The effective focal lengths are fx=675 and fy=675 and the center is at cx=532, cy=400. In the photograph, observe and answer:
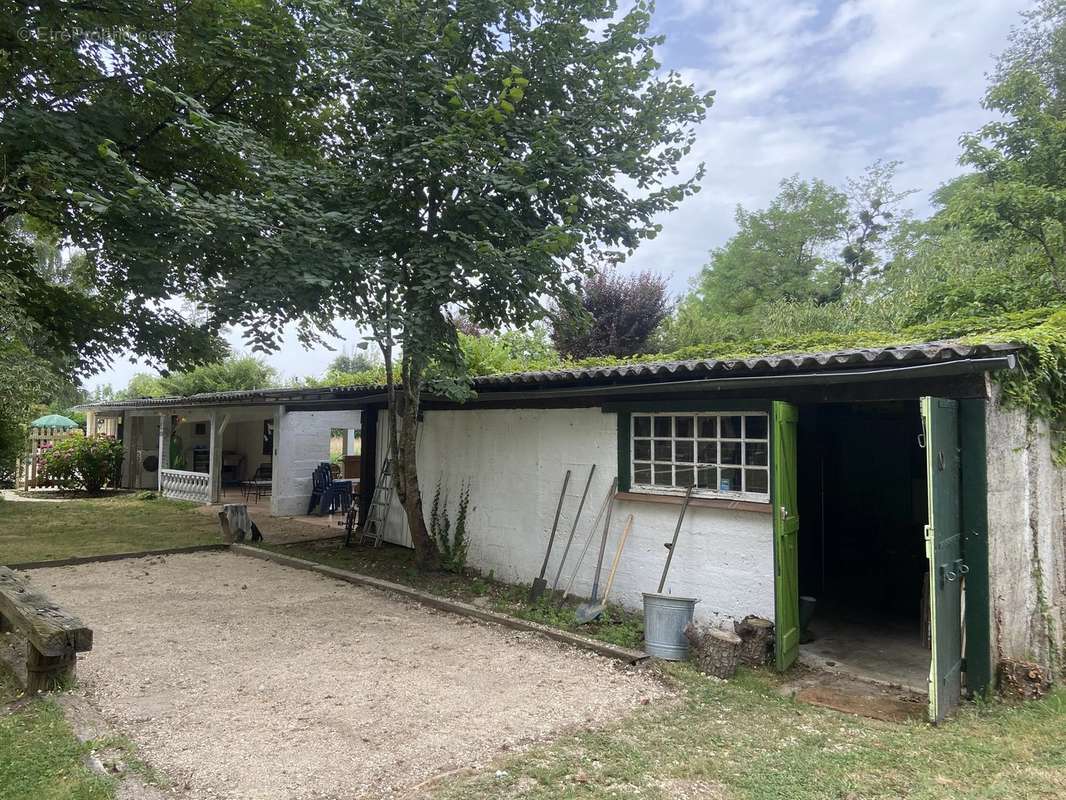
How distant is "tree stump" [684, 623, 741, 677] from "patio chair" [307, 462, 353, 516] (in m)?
10.2

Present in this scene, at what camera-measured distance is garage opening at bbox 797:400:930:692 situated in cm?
767

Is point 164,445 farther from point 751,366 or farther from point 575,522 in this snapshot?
point 751,366

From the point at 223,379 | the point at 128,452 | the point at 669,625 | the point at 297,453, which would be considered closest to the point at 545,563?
the point at 669,625

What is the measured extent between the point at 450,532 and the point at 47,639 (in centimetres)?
538

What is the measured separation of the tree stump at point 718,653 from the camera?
16.6 ft

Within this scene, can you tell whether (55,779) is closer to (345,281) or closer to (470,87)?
(345,281)

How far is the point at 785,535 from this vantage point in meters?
5.36

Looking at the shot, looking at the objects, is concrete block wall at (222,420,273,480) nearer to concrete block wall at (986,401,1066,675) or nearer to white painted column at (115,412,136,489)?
white painted column at (115,412,136,489)

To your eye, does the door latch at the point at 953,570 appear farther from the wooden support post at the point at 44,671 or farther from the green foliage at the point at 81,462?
the green foliage at the point at 81,462

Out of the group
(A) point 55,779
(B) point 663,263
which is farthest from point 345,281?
(B) point 663,263

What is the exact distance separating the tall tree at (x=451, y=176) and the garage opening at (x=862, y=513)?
360 cm

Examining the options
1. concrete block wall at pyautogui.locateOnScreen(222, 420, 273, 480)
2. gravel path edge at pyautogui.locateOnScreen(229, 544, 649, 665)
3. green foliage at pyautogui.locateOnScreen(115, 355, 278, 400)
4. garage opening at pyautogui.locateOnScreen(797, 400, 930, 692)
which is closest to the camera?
gravel path edge at pyautogui.locateOnScreen(229, 544, 649, 665)

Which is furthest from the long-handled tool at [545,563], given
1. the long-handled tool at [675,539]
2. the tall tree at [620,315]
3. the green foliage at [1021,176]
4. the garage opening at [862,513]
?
the tall tree at [620,315]

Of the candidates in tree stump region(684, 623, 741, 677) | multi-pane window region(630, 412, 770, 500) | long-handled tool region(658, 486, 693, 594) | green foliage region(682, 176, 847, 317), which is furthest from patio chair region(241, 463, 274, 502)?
green foliage region(682, 176, 847, 317)
